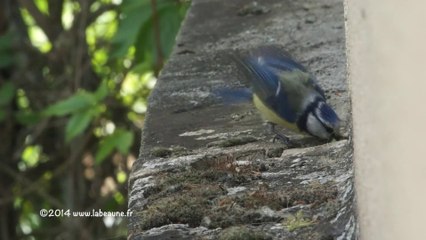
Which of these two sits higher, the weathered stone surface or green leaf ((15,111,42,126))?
the weathered stone surface

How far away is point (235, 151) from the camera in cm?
203

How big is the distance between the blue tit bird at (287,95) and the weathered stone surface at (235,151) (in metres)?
0.03

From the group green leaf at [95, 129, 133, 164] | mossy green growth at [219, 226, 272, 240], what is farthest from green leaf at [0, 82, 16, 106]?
mossy green growth at [219, 226, 272, 240]

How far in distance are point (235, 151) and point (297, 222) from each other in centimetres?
47

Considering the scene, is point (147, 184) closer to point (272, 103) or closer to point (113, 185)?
point (272, 103)

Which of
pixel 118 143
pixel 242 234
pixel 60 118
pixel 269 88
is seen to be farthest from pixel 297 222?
pixel 60 118

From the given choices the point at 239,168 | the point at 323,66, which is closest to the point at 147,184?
the point at 239,168

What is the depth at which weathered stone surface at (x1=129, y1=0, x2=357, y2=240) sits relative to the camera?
1622mm

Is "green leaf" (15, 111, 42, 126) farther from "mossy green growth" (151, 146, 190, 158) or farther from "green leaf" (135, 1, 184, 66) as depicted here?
"mossy green growth" (151, 146, 190, 158)

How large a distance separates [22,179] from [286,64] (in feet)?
9.09

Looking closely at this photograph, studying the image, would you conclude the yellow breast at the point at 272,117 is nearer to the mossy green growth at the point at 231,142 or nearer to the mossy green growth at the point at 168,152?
the mossy green growth at the point at 231,142

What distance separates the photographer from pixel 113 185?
4746 millimetres

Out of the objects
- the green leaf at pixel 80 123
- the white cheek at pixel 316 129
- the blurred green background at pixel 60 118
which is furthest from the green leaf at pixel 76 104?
the white cheek at pixel 316 129

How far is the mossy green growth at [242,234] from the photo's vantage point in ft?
5.08
